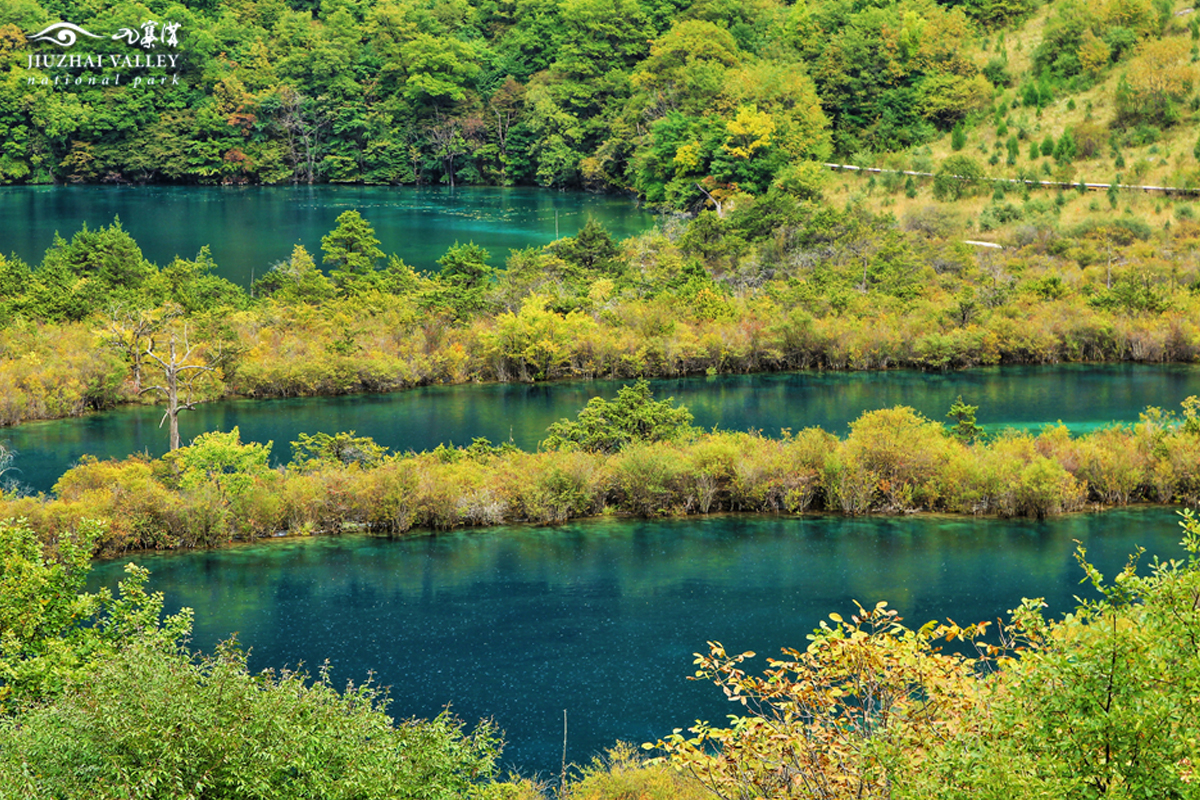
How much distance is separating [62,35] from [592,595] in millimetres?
86455

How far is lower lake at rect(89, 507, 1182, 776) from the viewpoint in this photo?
22359 mm

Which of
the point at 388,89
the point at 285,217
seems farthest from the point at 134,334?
the point at 388,89

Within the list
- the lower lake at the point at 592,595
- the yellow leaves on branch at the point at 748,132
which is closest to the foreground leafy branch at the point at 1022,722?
the lower lake at the point at 592,595

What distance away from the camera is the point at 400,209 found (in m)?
81.5

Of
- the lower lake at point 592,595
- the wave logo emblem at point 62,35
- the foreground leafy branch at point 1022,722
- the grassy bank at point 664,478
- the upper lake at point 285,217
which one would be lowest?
the lower lake at point 592,595

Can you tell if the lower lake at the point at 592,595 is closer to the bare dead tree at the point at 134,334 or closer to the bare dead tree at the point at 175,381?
the bare dead tree at the point at 175,381

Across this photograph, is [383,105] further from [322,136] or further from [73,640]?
[73,640]

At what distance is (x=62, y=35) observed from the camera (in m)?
96.7

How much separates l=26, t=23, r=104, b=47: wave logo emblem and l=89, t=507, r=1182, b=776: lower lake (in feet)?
263

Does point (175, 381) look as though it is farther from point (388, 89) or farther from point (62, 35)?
point (62, 35)

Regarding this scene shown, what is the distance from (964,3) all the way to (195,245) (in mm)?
46831

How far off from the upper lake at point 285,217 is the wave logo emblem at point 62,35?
42.6ft

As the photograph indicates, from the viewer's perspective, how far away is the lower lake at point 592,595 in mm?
22359

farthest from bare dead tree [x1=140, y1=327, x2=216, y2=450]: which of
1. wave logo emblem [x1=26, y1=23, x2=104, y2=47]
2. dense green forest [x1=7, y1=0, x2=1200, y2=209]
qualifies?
wave logo emblem [x1=26, y1=23, x2=104, y2=47]
